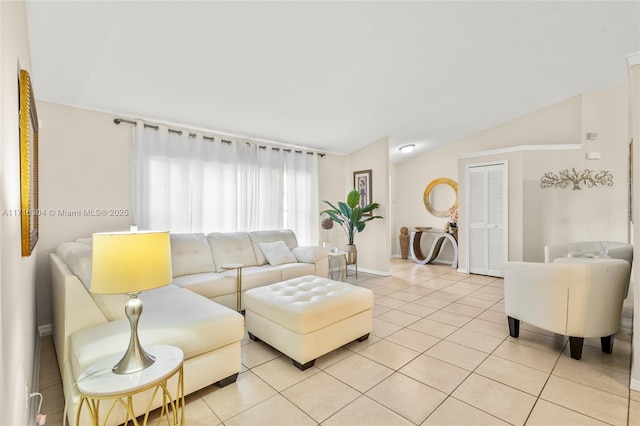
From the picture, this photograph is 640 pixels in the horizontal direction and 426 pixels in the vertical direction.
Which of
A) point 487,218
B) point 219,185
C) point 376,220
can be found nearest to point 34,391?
point 219,185

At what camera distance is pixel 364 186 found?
18.7 ft

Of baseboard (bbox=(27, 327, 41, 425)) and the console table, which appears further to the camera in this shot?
the console table

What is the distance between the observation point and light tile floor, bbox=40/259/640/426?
1.71 m

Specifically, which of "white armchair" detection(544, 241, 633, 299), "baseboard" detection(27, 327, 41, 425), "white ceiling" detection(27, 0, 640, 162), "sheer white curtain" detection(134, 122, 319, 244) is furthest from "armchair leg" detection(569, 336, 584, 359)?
"sheer white curtain" detection(134, 122, 319, 244)

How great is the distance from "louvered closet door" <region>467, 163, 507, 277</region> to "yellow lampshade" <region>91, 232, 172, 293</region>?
530 cm

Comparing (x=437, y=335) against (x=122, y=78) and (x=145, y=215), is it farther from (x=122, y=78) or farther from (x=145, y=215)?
(x=122, y=78)

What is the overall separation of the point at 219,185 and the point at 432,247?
4.52 m

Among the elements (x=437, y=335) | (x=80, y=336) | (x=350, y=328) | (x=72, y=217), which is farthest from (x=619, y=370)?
(x=72, y=217)

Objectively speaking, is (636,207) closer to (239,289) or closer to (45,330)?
(239,289)

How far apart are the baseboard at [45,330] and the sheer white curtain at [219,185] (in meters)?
1.25

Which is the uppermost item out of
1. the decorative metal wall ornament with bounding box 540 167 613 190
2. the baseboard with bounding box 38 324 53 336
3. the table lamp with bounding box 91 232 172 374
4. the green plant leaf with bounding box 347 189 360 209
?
the decorative metal wall ornament with bounding box 540 167 613 190

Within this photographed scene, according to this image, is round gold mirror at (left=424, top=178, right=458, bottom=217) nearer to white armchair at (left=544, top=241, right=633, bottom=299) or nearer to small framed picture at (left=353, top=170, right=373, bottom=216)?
small framed picture at (left=353, top=170, right=373, bottom=216)

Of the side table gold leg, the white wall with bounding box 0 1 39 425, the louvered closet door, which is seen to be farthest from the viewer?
the louvered closet door

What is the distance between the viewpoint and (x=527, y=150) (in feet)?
16.1
